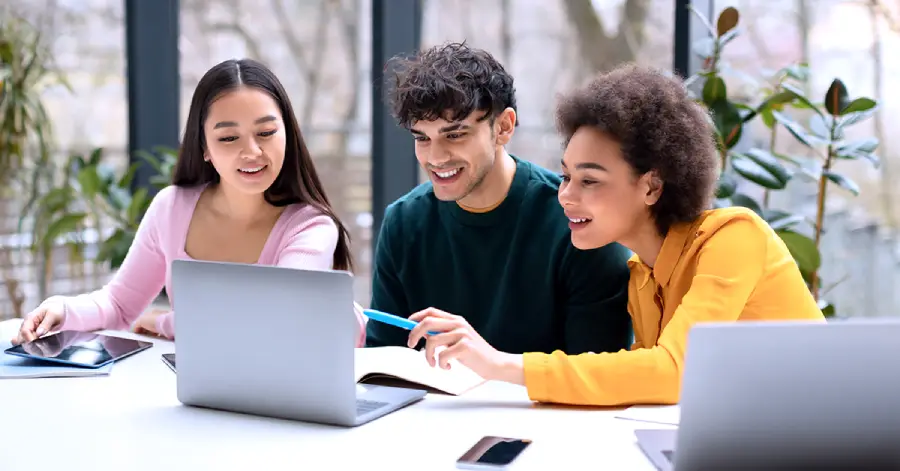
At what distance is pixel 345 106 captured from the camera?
3695 mm

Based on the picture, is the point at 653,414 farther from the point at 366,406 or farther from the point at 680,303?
the point at 366,406

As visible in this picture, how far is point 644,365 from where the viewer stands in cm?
144

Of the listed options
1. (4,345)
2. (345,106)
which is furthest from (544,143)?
(4,345)

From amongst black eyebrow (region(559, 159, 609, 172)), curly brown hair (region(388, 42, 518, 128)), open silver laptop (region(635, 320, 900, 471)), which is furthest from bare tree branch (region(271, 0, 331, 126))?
open silver laptop (region(635, 320, 900, 471))

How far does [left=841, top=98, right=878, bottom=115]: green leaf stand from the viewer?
7.76 feet

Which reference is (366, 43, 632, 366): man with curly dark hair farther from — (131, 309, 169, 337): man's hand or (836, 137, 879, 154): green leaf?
(836, 137, 879, 154): green leaf

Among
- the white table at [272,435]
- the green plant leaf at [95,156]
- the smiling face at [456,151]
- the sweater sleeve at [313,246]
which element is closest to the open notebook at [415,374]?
the white table at [272,435]

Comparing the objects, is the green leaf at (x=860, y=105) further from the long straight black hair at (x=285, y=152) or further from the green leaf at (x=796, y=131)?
the long straight black hair at (x=285, y=152)

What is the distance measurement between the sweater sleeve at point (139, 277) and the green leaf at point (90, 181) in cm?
126

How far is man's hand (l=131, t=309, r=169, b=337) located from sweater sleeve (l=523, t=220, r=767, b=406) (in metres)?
0.94

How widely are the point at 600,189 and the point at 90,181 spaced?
2253 mm

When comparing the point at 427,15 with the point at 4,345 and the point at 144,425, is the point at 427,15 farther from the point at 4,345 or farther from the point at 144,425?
the point at 144,425

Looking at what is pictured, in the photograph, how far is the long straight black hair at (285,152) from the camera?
6.56 ft

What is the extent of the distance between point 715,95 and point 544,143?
3.36 ft
